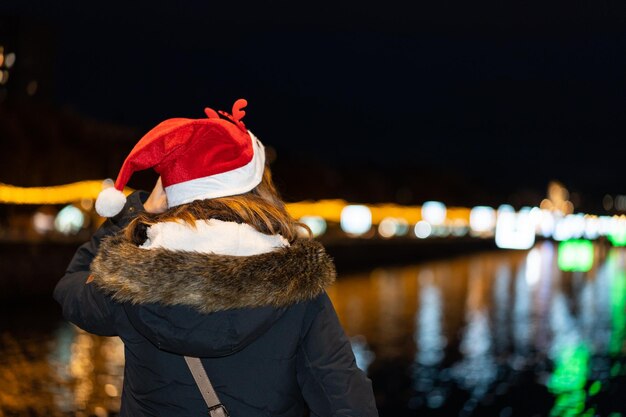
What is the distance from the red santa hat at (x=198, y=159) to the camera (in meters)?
2.40

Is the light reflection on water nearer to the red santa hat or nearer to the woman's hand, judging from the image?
the woman's hand

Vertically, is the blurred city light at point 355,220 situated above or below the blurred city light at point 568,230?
above

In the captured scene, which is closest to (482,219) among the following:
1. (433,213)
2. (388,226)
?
(433,213)

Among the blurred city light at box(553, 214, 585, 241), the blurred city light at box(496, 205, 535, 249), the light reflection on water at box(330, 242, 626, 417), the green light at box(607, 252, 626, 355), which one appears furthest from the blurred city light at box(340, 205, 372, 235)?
the light reflection on water at box(330, 242, 626, 417)

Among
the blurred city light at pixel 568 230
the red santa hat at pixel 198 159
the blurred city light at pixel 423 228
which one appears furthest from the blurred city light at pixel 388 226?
the red santa hat at pixel 198 159

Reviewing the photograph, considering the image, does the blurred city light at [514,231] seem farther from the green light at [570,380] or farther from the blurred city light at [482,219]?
A: the green light at [570,380]

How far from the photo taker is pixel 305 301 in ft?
7.80

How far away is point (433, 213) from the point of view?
3610 inches

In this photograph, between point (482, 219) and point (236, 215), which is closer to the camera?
point (236, 215)

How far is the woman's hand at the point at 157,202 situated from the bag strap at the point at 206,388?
479 millimetres

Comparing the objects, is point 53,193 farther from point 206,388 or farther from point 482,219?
point 482,219

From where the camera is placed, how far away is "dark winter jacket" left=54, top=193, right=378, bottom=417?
89.5 inches

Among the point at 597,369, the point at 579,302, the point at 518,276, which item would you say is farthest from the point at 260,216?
the point at 518,276

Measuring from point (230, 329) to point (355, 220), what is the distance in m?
68.4
